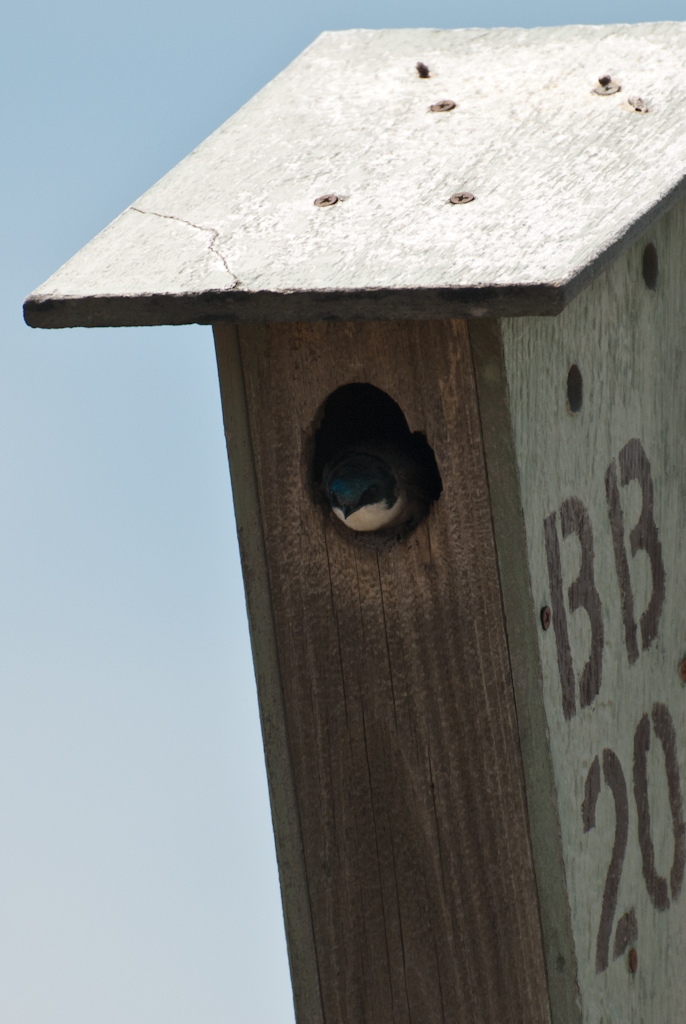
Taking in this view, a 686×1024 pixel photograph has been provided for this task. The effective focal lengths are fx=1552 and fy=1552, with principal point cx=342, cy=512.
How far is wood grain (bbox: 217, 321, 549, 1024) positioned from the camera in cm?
204

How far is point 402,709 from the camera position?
84.9 inches

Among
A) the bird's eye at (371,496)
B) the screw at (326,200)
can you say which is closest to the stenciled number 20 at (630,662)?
the bird's eye at (371,496)

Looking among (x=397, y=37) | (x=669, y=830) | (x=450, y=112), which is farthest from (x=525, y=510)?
(x=397, y=37)

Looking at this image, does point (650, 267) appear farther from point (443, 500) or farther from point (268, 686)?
point (268, 686)

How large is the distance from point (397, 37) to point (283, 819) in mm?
1293

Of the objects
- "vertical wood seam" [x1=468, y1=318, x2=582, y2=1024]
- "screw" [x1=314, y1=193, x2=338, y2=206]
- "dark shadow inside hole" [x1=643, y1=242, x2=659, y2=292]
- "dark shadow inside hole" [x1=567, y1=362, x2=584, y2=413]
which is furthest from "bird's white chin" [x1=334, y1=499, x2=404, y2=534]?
"dark shadow inside hole" [x1=643, y1=242, x2=659, y2=292]

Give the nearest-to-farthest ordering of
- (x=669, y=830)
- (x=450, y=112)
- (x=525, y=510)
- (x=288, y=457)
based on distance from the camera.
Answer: (x=525, y=510), (x=288, y=457), (x=450, y=112), (x=669, y=830)

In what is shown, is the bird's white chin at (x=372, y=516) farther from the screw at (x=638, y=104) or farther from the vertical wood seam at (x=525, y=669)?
the screw at (x=638, y=104)

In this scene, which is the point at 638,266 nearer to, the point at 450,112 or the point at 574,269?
the point at 450,112

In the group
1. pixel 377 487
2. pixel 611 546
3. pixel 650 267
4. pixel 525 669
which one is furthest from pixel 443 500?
pixel 650 267

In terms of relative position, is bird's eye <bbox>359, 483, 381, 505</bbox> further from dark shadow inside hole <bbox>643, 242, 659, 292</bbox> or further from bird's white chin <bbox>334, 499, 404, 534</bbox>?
dark shadow inside hole <bbox>643, 242, 659, 292</bbox>

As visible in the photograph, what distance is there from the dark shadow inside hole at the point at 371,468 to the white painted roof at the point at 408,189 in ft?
0.85

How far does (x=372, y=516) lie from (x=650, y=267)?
2.25 feet

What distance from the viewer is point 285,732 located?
2.21 metres
